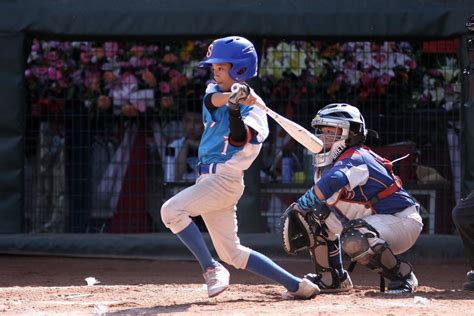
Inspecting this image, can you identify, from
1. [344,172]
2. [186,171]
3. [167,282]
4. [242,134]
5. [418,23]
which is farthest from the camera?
[186,171]

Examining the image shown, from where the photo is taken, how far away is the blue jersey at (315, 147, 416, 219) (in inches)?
217

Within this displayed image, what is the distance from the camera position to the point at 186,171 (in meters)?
8.52

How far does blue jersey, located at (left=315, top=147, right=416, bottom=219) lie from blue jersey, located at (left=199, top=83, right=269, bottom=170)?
467 mm

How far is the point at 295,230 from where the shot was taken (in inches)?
227

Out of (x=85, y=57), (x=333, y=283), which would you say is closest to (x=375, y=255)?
(x=333, y=283)

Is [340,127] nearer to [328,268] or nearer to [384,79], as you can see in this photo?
[328,268]

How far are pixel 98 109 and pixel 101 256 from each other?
4.09ft

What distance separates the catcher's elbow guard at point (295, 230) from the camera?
5.73 meters

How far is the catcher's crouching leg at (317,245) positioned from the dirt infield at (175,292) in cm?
12

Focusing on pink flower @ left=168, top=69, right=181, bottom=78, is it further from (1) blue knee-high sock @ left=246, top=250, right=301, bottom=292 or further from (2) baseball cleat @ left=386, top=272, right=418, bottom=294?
(1) blue knee-high sock @ left=246, top=250, right=301, bottom=292

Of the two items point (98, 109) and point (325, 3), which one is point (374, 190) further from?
point (98, 109)

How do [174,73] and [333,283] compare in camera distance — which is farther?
[174,73]

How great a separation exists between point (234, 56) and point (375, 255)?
131 cm

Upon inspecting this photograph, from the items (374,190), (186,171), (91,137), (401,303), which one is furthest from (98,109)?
(401,303)
